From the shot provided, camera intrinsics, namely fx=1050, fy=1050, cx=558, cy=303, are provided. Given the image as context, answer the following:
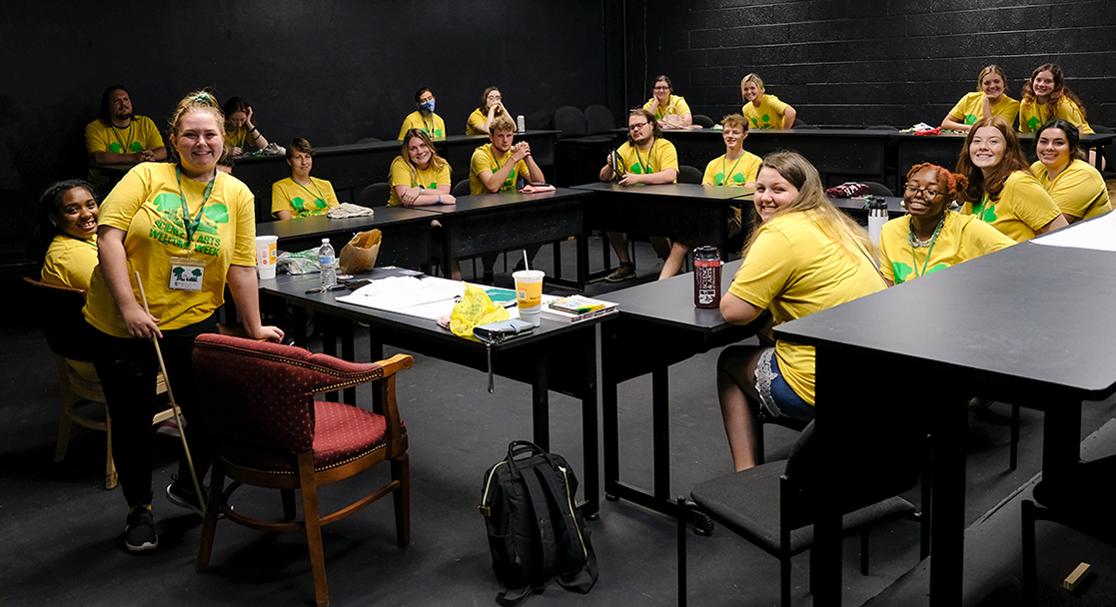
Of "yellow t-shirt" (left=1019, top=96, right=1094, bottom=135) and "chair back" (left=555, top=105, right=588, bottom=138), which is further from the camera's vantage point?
"chair back" (left=555, top=105, right=588, bottom=138)

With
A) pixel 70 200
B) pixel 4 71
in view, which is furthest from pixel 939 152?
pixel 4 71

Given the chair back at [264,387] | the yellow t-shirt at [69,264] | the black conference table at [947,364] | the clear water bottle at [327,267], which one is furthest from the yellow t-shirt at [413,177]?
the black conference table at [947,364]

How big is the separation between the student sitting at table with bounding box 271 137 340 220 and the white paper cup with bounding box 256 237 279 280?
1.82 meters

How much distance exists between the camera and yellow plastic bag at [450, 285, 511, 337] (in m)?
3.09

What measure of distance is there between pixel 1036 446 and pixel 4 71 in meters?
7.45

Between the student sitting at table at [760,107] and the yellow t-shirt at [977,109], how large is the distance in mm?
1475

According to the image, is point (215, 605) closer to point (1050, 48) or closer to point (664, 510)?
point (664, 510)

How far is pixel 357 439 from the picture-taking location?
2.94 meters

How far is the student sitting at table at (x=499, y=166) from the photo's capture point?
6.79 meters

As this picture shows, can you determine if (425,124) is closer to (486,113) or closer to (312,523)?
(486,113)

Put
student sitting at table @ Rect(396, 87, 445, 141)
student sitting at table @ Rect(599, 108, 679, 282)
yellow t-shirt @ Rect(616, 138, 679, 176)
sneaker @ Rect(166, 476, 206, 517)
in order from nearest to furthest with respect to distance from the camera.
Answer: sneaker @ Rect(166, 476, 206, 517) → student sitting at table @ Rect(599, 108, 679, 282) → yellow t-shirt @ Rect(616, 138, 679, 176) → student sitting at table @ Rect(396, 87, 445, 141)

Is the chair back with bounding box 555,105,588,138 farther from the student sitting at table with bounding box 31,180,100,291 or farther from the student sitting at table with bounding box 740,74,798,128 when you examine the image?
the student sitting at table with bounding box 31,180,100,291

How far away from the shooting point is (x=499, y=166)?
6961 mm

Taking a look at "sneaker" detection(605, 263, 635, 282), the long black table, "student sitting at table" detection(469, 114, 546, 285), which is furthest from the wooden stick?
the long black table
